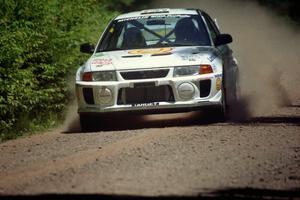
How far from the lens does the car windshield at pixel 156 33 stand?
13.9m

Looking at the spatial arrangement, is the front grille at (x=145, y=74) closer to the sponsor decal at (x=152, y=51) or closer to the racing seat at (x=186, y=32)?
the sponsor decal at (x=152, y=51)

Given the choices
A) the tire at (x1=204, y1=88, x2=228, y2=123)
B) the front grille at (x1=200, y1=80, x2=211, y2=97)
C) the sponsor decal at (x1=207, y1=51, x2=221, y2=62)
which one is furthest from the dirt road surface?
the sponsor decal at (x1=207, y1=51, x2=221, y2=62)

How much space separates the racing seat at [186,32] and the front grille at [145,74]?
1.22m

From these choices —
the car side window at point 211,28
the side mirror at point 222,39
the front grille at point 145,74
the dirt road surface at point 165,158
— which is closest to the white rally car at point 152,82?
A: the front grille at point 145,74

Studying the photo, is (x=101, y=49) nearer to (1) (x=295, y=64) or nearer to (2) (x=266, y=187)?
(2) (x=266, y=187)

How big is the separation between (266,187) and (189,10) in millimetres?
6903

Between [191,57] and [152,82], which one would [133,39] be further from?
[152,82]

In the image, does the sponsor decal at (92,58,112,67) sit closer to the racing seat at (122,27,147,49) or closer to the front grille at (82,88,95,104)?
the front grille at (82,88,95,104)

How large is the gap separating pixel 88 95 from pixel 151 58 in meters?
1.02

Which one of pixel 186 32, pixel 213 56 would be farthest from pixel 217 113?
pixel 186 32

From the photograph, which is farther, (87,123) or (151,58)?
(87,123)

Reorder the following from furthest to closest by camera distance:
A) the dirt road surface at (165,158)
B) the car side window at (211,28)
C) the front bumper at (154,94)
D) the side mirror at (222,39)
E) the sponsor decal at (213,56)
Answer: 1. the car side window at (211,28)
2. the side mirror at (222,39)
3. the sponsor decal at (213,56)
4. the front bumper at (154,94)
5. the dirt road surface at (165,158)

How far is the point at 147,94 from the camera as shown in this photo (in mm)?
12711

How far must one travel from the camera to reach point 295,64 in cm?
2694
